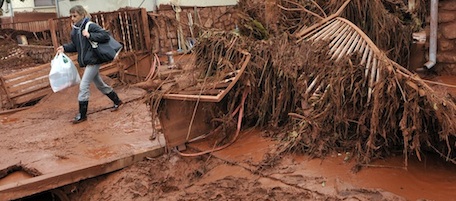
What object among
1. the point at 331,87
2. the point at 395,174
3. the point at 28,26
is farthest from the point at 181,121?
the point at 28,26

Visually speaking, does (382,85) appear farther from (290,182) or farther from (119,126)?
(119,126)

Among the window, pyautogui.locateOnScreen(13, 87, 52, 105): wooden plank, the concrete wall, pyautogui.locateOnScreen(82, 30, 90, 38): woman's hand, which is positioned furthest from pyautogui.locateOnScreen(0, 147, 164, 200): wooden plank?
the window

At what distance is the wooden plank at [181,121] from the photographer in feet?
19.1

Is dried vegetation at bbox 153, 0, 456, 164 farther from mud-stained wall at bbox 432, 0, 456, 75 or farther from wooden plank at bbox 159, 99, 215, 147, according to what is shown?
mud-stained wall at bbox 432, 0, 456, 75

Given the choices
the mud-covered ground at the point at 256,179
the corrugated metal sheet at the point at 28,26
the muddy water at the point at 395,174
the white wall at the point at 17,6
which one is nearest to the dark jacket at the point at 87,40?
the mud-covered ground at the point at 256,179

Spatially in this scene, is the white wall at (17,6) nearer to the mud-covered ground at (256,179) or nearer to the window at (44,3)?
the window at (44,3)

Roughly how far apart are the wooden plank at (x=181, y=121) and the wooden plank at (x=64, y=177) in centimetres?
32

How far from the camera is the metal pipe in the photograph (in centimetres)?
510

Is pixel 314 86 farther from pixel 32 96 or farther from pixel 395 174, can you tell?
pixel 32 96

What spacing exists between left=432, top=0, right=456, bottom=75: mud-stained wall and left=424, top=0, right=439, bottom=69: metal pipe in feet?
0.25

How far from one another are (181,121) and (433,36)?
131 inches

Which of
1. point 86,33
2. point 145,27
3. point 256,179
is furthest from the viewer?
point 145,27

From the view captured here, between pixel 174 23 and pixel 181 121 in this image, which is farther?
pixel 174 23

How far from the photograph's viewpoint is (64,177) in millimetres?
5160
